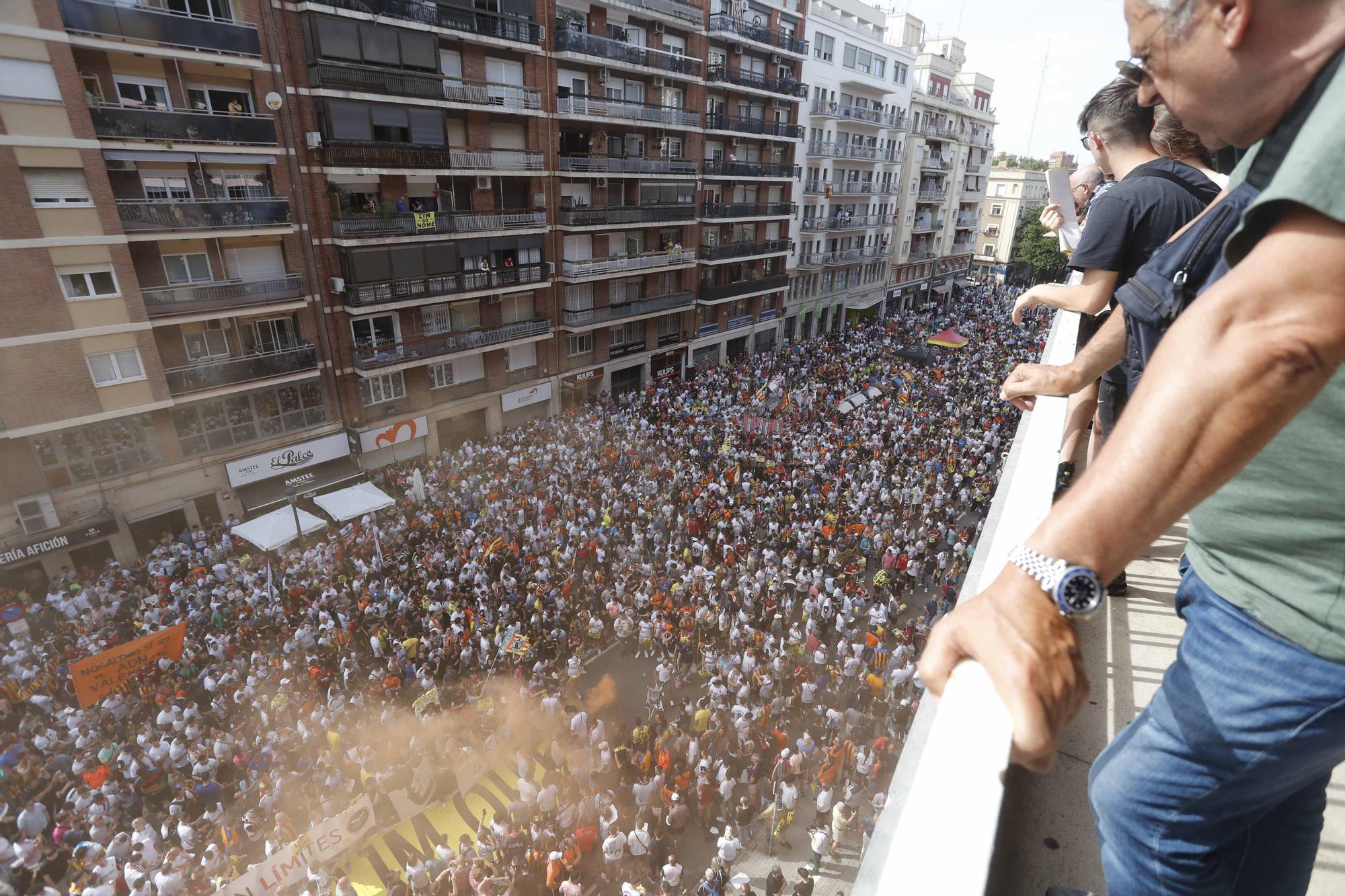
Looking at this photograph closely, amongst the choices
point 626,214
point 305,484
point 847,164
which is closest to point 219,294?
point 305,484

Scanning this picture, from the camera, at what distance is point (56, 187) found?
55.2 ft

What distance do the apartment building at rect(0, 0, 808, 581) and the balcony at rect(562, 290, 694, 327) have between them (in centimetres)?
17

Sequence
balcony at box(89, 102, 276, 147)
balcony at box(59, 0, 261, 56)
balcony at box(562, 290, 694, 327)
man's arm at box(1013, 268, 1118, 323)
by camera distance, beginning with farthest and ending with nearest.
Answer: balcony at box(562, 290, 694, 327)
balcony at box(89, 102, 276, 147)
balcony at box(59, 0, 261, 56)
man's arm at box(1013, 268, 1118, 323)

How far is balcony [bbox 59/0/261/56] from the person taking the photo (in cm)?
1634

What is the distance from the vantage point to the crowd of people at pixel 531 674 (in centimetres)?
1040

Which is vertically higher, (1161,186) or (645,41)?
(645,41)

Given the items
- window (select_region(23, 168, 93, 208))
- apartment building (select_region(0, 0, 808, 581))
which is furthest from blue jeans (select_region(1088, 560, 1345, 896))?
window (select_region(23, 168, 93, 208))

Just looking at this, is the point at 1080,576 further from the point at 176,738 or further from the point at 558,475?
the point at 558,475

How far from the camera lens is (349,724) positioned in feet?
40.9

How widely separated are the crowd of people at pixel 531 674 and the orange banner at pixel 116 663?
0.33 m

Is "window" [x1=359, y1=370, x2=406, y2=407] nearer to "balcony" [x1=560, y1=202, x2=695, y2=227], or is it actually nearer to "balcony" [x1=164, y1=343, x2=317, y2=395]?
"balcony" [x1=164, y1=343, x2=317, y2=395]

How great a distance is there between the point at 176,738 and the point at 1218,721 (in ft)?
50.1

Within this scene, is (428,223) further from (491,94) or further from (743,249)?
(743,249)

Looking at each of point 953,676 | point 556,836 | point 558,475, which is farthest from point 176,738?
point 953,676
